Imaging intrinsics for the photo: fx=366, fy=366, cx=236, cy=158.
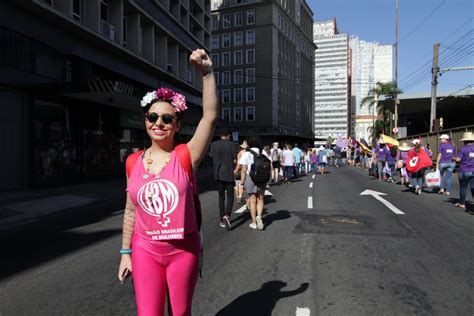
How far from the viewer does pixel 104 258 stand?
17.7 ft

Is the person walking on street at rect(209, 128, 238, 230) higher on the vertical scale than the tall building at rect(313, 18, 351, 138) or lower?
lower

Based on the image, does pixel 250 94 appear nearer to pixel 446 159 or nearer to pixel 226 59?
pixel 226 59

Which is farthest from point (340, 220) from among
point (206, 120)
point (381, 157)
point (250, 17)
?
point (250, 17)

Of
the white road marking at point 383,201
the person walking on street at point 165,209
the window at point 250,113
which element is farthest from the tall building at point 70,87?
the window at point 250,113

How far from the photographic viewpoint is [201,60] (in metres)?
2.21

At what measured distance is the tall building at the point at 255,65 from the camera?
219 ft

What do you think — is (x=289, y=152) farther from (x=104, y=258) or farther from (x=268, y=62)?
(x=268, y=62)

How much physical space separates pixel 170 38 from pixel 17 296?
25831mm

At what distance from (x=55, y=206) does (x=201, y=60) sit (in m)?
9.74

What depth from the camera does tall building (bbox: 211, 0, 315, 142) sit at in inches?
2628

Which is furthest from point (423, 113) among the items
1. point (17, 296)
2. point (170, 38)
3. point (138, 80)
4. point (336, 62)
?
point (336, 62)

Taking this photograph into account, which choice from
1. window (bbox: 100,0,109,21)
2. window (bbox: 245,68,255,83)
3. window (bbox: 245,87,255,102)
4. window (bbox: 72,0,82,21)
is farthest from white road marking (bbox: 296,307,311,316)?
window (bbox: 245,68,255,83)

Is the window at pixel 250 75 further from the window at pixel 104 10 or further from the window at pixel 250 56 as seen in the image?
the window at pixel 104 10

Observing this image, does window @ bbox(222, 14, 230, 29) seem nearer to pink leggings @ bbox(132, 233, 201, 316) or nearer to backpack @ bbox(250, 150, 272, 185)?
backpack @ bbox(250, 150, 272, 185)
